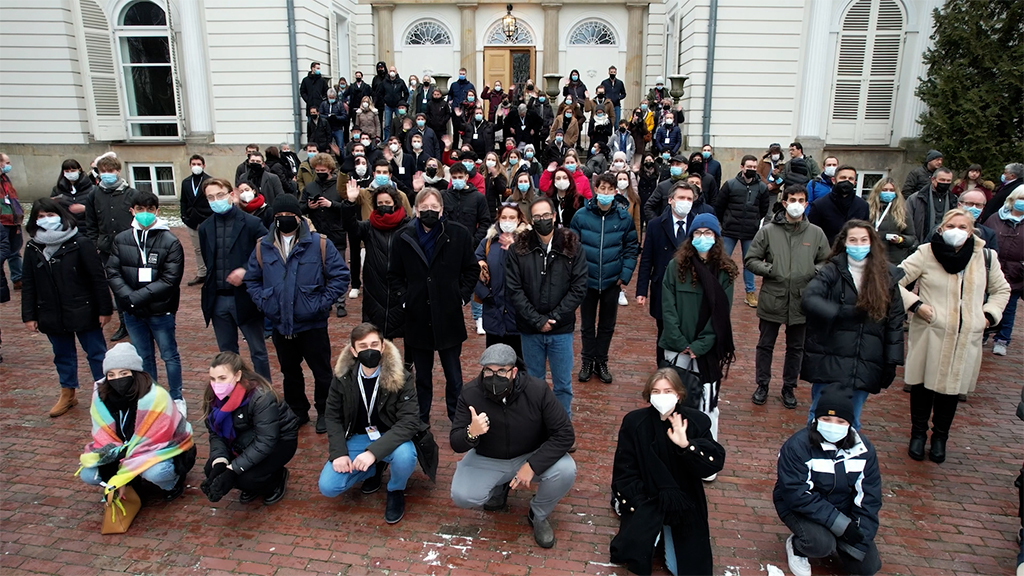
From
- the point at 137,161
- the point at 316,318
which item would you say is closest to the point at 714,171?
the point at 316,318

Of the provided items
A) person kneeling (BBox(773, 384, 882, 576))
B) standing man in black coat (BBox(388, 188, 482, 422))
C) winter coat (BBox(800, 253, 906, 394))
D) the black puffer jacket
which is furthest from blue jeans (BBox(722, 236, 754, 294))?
person kneeling (BBox(773, 384, 882, 576))

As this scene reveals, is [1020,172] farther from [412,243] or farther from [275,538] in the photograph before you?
[275,538]

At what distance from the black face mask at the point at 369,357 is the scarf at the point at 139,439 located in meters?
1.55

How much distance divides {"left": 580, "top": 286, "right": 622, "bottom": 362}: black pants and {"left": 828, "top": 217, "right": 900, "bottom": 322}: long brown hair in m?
2.43

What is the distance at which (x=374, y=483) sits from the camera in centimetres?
532

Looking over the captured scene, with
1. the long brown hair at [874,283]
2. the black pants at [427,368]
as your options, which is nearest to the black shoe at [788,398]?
the long brown hair at [874,283]

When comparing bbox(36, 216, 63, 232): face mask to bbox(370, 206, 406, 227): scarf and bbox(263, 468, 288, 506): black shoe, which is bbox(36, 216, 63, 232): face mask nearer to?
bbox(370, 206, 406, 227): scarf

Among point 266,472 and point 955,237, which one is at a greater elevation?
point 955,237

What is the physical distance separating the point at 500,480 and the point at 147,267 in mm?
4030

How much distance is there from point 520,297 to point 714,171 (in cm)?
799

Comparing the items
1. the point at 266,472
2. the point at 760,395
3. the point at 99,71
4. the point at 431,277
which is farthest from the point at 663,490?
the point at 99,71

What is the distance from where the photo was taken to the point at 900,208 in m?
7.95

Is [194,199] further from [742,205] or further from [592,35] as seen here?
[592,35]

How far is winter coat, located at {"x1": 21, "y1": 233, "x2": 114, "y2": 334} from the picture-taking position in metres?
6.45
